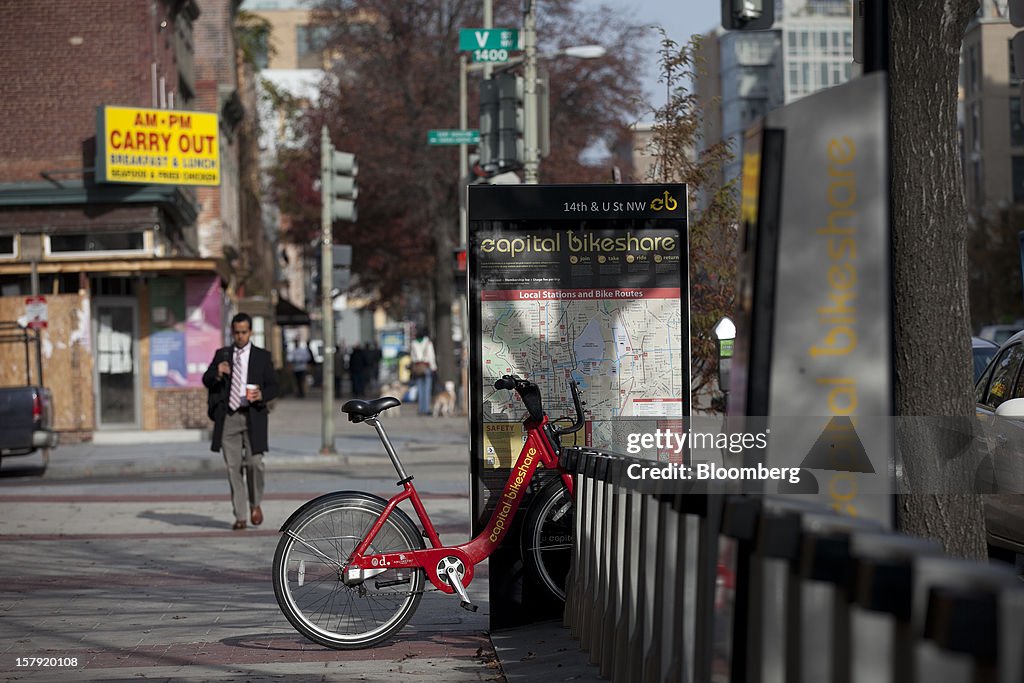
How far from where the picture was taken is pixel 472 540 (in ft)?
25.7

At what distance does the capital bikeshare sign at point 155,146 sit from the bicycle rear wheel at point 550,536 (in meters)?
22.3

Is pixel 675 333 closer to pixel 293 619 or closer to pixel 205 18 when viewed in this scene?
pixel 293 619

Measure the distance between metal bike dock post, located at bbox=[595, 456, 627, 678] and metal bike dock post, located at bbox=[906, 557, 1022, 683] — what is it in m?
3.22

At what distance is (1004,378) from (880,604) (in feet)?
24.2

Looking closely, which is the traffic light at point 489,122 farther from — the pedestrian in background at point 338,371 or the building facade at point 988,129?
the pedestrian in background at point 338,371

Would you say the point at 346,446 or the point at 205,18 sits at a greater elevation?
the point at 205,18

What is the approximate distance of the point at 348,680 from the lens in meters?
6.73

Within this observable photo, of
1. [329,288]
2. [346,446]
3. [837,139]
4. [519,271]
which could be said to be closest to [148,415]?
[346,446]

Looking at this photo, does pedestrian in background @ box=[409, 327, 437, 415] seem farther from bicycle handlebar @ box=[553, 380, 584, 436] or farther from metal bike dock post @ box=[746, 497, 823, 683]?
metal bike dock post @ box=[746, 497, 823, 683]

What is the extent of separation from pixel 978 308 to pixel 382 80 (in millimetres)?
36952

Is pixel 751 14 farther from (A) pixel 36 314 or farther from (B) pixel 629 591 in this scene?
(A) pixel 36 314

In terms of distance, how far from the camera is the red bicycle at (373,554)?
7.29 metres

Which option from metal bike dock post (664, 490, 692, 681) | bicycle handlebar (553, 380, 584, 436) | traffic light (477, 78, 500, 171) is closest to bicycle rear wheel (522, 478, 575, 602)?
bicycle handlebar (553, 380, 584, 436)

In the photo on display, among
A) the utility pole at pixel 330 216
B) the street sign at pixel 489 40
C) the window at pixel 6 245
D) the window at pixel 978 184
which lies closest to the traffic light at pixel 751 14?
the street sign at pixel 489 40
